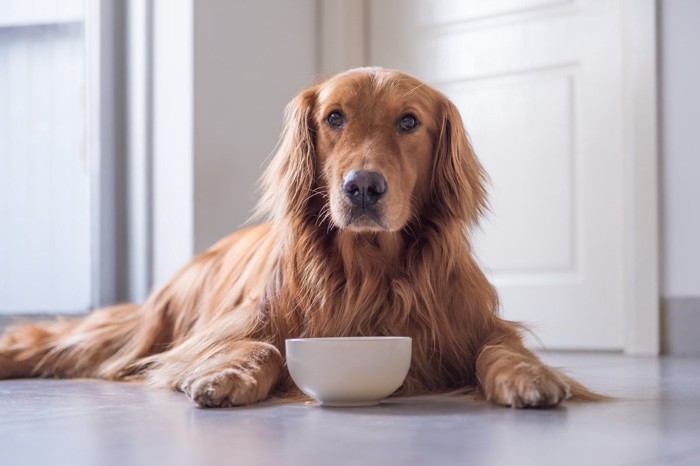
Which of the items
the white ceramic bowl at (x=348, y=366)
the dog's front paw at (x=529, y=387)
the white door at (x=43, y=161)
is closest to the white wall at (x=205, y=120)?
the white door at (x=43, y=161)

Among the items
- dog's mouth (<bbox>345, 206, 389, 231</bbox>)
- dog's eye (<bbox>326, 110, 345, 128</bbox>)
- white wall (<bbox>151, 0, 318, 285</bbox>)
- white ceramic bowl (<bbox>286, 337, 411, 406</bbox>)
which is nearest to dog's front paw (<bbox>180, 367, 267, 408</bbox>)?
white ceramic bowl (<bbox>286, 337, 411, 406</bbox>)

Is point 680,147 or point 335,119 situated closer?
point 335,119

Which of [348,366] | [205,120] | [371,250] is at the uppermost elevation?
[205,120]

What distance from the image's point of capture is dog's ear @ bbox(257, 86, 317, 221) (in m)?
2.17

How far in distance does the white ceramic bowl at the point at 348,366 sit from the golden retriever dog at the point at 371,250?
18cm

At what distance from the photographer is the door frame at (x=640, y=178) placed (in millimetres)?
3469

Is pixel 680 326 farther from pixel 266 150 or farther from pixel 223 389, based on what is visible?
pixel 223 389

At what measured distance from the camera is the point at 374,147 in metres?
2.00

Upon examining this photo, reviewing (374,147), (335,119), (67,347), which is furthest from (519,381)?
(67,347)

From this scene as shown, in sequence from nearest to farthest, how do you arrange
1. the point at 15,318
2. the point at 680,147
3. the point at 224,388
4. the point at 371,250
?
the point at 224,388
the point at 371,250
the point at 680,147
the point at 15,318

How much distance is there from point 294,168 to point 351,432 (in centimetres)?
88

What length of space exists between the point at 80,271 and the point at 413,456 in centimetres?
278

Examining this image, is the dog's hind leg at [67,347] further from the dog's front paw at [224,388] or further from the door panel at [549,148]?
the door panel at [549,148]

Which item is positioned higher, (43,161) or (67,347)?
(43,161)
